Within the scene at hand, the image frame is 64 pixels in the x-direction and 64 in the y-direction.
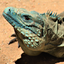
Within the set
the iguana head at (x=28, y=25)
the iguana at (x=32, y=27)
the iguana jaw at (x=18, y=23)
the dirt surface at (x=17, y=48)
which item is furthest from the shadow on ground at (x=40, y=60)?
the iguana jaw at (x=18, y=23)

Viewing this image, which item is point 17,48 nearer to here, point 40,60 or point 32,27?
point 40,60

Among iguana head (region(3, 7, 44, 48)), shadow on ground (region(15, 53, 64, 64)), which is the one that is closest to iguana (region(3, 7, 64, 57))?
iguana head (region(3, 7, 44, 48))

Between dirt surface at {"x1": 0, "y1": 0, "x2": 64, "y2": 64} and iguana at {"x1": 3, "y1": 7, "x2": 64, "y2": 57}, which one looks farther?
dirt surface at {"x1": 0, "y1": 0, "x2": 64, "y2": 64}

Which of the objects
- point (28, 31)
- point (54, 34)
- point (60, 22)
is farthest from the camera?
point (60, 22)

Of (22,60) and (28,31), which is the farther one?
(22,60)

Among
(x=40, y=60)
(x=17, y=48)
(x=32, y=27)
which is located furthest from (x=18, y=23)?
(x=17, y=48)

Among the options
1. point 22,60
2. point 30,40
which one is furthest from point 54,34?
point 22,60

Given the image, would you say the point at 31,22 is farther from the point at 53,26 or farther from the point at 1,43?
the point at 1,43

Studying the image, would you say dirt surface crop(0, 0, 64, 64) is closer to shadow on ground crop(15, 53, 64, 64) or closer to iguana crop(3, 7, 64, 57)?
shadow on ground crop(15, 53, 64, 64)
